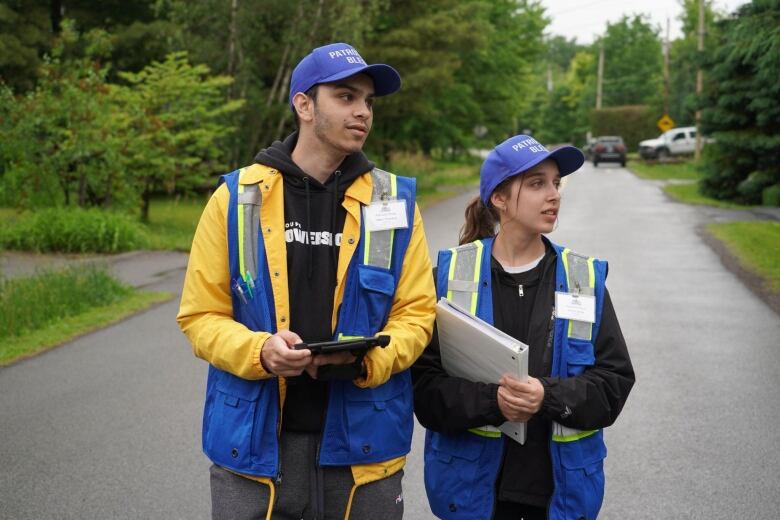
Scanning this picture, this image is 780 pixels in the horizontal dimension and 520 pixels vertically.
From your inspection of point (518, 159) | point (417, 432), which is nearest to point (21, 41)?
point (417, 432)

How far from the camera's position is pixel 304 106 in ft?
10.3

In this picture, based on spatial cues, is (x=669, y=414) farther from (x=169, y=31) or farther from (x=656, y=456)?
(x=169, y=31)

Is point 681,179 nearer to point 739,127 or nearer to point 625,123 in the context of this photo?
point 739,127

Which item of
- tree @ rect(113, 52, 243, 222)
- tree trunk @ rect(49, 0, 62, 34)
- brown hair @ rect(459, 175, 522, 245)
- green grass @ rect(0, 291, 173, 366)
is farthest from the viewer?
tree trunk @ rect(49, 0, 62, 34)

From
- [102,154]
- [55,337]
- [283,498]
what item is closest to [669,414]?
[283,498]

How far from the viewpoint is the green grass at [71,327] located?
30.4 ft

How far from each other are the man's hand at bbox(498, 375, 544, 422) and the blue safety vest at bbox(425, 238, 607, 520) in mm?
199

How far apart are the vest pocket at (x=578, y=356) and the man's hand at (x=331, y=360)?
2.64 feet

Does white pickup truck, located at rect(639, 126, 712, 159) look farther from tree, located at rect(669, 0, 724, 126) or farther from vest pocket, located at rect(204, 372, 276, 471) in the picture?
vest pocket, located at rect(204, 372, 276, 471)

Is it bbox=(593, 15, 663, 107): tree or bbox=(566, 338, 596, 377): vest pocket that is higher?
bbox=(593, 15, 663, 107): tree

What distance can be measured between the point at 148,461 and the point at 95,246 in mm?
11428

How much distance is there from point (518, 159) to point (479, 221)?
1.25ft

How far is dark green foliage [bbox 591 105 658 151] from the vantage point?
78.6 meters

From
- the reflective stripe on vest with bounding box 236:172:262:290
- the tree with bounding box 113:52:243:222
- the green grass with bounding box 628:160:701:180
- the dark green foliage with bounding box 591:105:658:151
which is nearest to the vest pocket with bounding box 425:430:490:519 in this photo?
the reflective stripe on vest with bounding box 236:172:262:290
